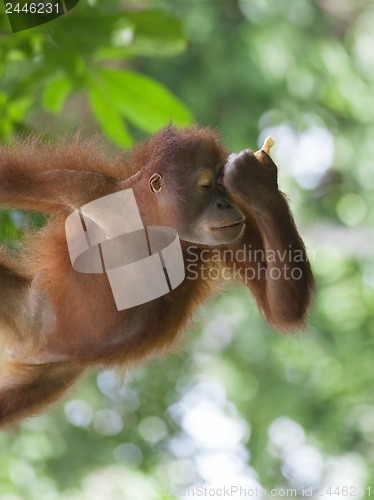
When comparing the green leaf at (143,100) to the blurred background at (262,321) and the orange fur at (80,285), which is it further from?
the blurred background at (262,321)

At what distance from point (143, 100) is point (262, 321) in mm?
2572

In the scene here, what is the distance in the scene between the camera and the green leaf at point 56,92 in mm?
2441

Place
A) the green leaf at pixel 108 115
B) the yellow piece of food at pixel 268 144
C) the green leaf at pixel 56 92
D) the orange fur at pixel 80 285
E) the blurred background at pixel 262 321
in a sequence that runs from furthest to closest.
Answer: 1. the blurred background at pixel 262 321
2. the green leaf at pixel 56 92
3. the green leaf at pixel 108 115
4. the orange fur at pixel 80 285
5. the yellow piece of food at pixel 268 144

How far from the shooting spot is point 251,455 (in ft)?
14.5

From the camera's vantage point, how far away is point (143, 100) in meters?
2.35

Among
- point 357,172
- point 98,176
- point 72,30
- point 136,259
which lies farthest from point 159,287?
point 357,172

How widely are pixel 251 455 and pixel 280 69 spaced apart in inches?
108

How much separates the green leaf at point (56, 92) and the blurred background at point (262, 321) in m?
1.70

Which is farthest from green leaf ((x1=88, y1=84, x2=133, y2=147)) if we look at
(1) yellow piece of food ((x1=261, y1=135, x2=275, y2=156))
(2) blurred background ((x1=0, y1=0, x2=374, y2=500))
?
(2) blurred background ((x1=0, y1=0, x2=374, y2=500))

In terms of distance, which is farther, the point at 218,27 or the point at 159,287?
the point at 218,27

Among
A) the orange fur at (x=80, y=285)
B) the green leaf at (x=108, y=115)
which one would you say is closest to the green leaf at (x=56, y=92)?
the green leaf at (x=108, y=115)

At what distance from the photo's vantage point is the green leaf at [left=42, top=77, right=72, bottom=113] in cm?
244

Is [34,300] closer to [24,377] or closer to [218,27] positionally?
[24,377]

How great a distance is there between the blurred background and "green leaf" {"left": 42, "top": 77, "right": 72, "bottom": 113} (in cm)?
170
